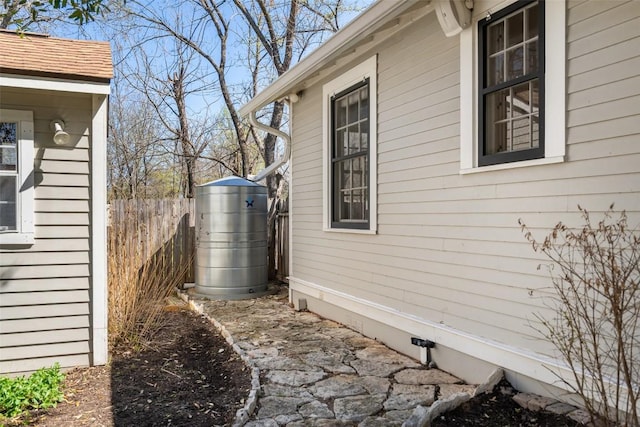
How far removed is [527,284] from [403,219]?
54.0 inches

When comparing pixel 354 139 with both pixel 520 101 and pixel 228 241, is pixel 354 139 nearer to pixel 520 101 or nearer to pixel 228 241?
pixel 520 101

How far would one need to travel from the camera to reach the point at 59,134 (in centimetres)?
366

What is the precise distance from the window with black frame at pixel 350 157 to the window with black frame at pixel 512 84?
1.59 metres

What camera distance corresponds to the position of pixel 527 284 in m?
2.87

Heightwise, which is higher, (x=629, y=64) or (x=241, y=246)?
(x=629, y=64)

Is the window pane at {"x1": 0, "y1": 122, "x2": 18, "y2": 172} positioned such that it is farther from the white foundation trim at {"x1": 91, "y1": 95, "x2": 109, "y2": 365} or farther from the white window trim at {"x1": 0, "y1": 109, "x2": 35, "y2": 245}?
the white foundation trim at {"x1": 91, "y1": 95, "x2": 109, "y2": 365}

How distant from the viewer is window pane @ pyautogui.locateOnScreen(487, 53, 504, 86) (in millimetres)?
3149

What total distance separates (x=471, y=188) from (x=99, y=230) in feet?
9.79

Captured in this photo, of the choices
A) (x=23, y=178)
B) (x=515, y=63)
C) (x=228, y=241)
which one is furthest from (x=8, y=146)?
(x=515, y=63)

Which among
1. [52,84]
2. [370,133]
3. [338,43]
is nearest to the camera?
[52,84]

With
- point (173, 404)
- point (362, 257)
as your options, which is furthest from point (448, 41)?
point (173, 404)

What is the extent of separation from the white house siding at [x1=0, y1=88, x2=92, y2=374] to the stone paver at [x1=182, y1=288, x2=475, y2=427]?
A: 4.64 feet

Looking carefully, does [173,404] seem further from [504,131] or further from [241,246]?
[241,246]

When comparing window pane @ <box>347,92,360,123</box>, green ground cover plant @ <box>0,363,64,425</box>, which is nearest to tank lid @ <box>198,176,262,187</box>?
window pane @ <box>347,92,360,123</box>
